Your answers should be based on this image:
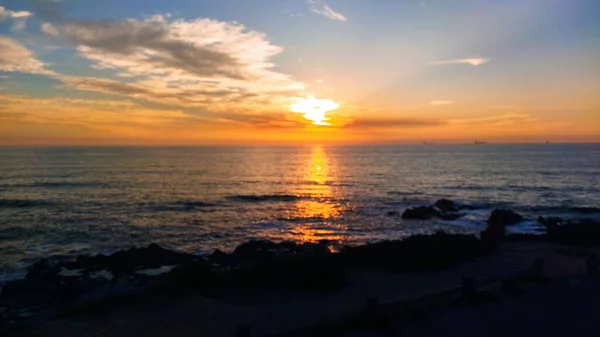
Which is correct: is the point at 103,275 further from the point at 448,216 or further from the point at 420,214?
the point at 448,216

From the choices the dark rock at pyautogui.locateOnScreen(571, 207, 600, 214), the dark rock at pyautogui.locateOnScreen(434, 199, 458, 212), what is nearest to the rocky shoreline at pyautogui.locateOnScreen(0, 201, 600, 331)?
the dark rock at pyautogui.locateOnScreen(434, 199, 458, 212)

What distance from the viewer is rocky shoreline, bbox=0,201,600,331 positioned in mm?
18828

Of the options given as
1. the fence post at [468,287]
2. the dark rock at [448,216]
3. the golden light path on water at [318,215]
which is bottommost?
the golden light path on water at [318,215]

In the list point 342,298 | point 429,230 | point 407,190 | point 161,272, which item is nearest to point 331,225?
point 429,230

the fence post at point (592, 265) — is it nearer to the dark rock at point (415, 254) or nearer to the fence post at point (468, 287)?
the dark rock at point (415, 254)

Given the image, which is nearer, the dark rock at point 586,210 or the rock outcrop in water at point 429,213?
the rock outcrop in water at point 429,213

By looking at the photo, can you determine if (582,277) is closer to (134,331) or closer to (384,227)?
(134,331)

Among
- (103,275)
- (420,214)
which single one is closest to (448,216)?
(420,214)

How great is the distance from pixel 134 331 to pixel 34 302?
22.1ft

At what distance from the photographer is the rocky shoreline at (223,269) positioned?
18828 millimetres

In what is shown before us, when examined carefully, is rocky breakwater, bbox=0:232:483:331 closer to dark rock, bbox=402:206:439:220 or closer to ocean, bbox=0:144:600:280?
ocean, bbox=0:144:600:280

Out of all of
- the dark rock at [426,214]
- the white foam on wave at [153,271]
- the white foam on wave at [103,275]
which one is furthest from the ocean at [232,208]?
the white foam on wave at [153,271]

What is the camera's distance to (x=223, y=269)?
23.7 metres

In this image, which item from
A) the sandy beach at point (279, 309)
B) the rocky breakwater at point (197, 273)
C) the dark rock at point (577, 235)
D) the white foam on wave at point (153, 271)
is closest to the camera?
the sandy beach at point (279, 309)
